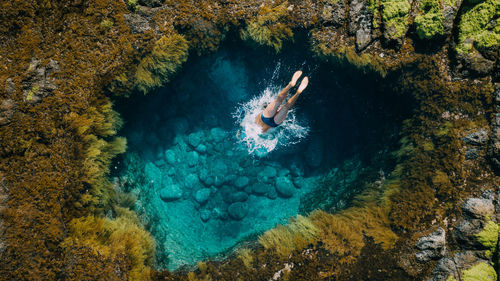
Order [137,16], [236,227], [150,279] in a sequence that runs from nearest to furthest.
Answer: [150,279] < [137,16] < [236,227]

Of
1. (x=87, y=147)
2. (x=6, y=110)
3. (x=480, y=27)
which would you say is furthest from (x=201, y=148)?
(x=480, y=27)

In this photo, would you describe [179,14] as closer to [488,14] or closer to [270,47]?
[270,47]

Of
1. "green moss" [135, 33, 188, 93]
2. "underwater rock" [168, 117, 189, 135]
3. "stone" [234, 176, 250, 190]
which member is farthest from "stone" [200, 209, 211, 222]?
"green moss" [135, 33, 188, 93]

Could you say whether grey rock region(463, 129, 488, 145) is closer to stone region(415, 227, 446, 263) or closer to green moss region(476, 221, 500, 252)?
green moss region(476, 221, 500, 252)

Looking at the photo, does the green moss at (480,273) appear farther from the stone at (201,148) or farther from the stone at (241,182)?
the stone at (201,148)

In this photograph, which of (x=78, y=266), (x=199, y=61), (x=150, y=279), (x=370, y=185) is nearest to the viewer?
(x=78, y=266)

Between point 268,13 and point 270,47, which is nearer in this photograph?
point 268,13

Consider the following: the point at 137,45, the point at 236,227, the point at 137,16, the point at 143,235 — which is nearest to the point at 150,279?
the point at 143,235
